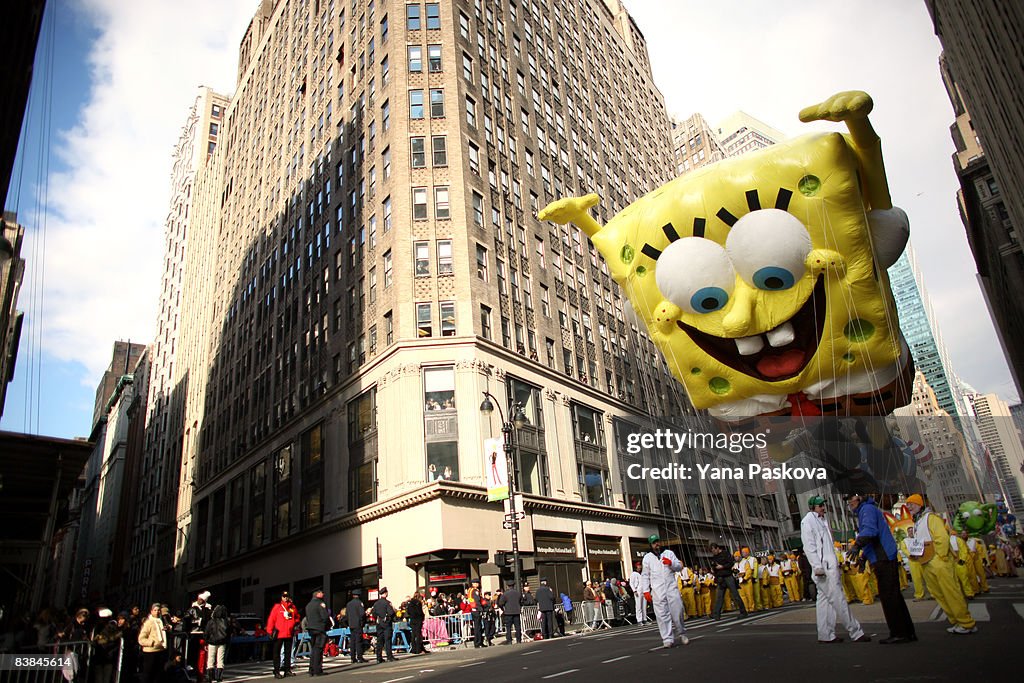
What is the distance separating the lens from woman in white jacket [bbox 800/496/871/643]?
8.63m

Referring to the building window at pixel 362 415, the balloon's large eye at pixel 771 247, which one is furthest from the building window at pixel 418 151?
the balloon's large eye at pixel 771 247

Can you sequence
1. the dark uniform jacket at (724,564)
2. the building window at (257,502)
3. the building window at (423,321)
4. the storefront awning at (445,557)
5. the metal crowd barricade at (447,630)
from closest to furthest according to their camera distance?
the dark uniform jacket at (724,564)
the metal crowd barricade at (447,630)
the storefront awning at (445,557)
the building window at (423,321)
the building window at (257,502)

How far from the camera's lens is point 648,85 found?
238 ft

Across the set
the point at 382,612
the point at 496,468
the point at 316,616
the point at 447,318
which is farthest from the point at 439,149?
the point at 316,616

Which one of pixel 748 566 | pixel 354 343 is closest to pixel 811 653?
pixel 748 566

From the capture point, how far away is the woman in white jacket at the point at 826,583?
28.3 ft

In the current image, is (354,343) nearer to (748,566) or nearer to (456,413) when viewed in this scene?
(456,413)

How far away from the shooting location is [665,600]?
433 inches

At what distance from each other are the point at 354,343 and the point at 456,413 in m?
9.11

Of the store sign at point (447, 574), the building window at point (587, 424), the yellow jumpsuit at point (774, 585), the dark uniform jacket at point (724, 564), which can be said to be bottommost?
the yellow jumpsuit at point (774, 585)

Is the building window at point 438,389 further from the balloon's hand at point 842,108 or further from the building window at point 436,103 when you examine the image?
the balloon's hand at point 842,108

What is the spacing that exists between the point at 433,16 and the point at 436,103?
646cm

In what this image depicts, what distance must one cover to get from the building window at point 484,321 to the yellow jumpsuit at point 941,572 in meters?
23.8

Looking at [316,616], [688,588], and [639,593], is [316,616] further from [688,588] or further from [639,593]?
[688,588]
